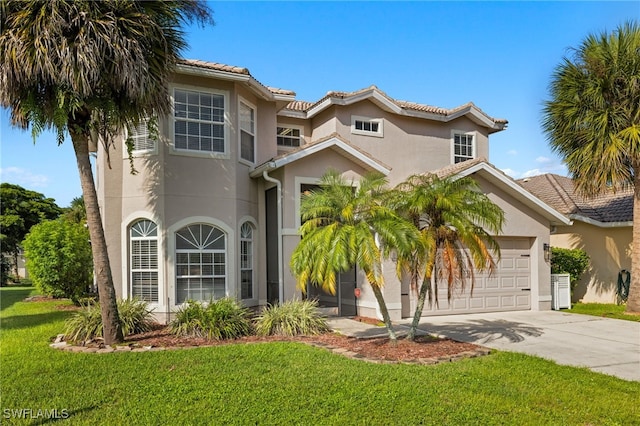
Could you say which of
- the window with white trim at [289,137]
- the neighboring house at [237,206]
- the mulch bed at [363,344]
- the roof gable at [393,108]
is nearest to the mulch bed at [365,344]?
the mulch bed at [363,344]

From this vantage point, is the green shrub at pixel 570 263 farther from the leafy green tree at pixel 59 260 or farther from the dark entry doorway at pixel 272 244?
the leafy green tree at pixel 59 260

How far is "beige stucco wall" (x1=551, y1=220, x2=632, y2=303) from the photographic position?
60.1 ft

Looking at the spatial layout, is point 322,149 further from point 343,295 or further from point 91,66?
point 91,66

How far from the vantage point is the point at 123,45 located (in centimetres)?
945

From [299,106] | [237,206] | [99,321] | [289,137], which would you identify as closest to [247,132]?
[237,206]

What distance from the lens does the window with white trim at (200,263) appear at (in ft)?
43.8

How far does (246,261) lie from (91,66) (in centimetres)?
719

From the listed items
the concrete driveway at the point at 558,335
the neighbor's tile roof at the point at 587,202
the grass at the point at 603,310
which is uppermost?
the neighbor's tile roof at the point at 587,202

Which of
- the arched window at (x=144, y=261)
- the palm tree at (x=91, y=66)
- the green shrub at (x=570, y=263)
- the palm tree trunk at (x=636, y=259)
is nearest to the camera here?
the palm tree at (x=91, y=66)

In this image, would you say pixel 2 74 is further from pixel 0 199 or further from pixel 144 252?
pixel 0 199

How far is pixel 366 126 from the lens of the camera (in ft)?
58.1

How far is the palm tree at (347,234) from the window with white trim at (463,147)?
10677mm

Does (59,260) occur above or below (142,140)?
below

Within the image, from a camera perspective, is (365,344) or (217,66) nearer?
(365,344)
